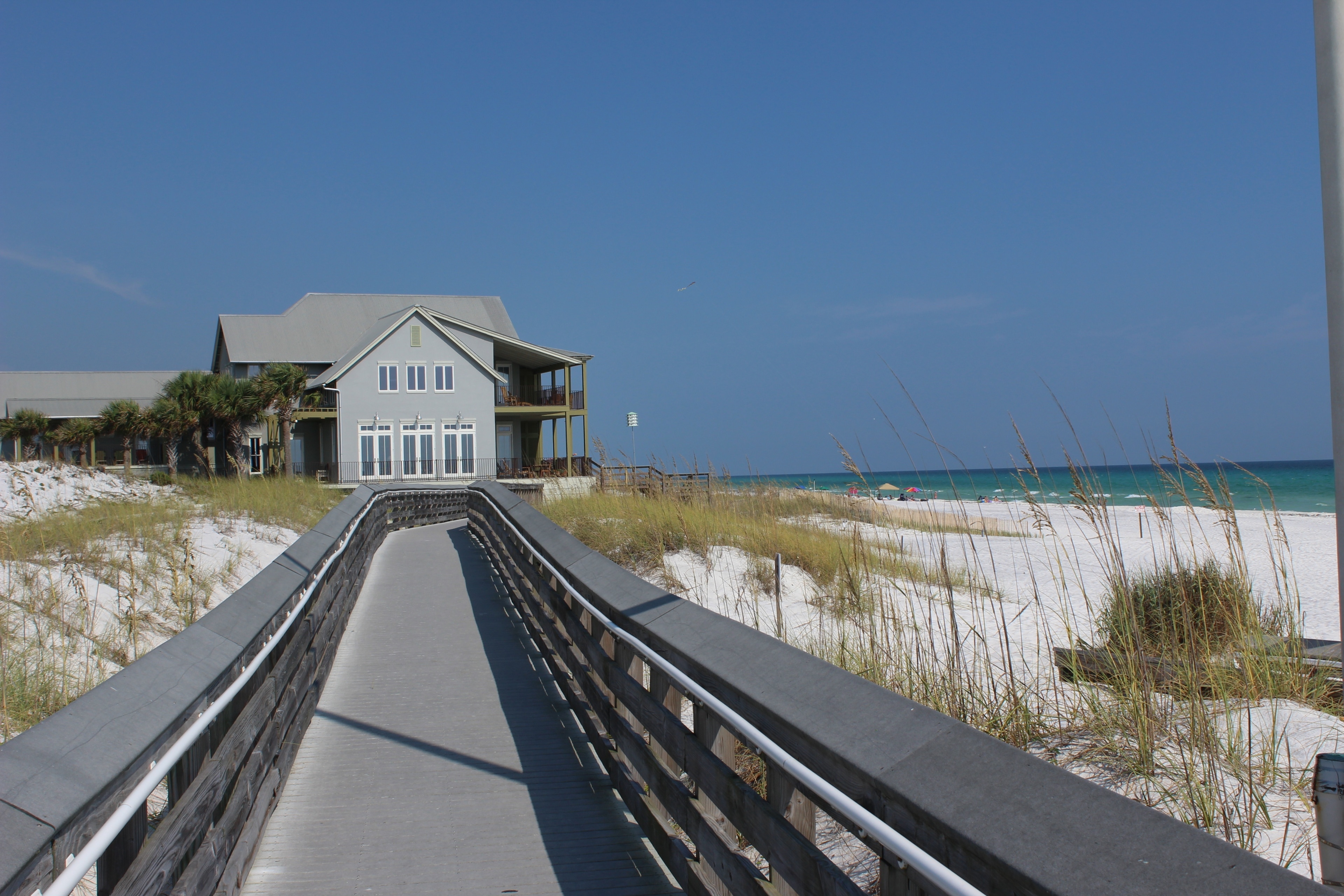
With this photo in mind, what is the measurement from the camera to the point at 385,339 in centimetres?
3725

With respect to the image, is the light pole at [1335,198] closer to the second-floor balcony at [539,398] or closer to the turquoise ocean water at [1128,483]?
the turquoise ocean water at [1128,483]

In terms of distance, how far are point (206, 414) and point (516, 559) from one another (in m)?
29.1

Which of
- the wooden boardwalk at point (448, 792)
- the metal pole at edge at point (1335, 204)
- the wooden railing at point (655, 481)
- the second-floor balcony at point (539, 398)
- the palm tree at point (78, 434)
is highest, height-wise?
the second-floor balcony at point (539, 398)

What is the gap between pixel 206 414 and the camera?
3478 centimetres

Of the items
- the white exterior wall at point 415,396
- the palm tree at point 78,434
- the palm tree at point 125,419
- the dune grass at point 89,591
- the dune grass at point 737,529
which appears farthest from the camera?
the palm tree at point 78,434

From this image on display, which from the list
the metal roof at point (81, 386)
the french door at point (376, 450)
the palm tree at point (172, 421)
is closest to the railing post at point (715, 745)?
the palm tree at point (172, 421)

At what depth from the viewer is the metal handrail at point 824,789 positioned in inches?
71.7

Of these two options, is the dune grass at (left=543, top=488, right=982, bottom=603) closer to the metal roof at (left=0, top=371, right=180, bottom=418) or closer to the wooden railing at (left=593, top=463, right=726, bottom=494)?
the wooden railing at (left=593, top=463, right=726, bottom=494)

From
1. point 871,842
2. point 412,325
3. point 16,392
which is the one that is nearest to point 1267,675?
point 871,842

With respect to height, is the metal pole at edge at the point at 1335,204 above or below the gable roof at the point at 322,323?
below

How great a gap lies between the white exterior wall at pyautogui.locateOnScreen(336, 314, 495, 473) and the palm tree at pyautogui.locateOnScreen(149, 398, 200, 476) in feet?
17.5

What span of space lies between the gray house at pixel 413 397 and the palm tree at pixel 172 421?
3.26 meters

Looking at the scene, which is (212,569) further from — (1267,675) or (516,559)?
(1267,675)

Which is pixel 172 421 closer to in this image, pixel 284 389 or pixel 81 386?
pixel 284 389
